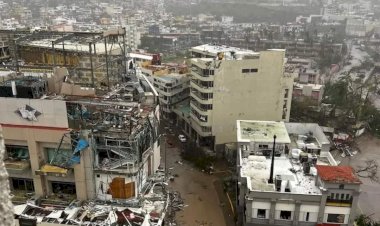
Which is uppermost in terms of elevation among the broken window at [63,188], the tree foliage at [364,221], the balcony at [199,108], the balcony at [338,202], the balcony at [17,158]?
the balcony at [17,158]

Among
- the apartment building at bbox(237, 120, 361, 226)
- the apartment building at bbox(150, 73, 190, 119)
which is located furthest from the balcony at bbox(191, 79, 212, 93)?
the apartment building at bbox(237, 120, 361, 226)

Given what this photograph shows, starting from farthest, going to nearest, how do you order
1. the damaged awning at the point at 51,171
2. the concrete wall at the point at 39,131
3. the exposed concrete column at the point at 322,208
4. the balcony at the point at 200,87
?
1. the balcony at the point at 200,87
2. the exposed concrete column at the point at 322,208
3. the damaged awning at the point at 51,171
4. the concrete wall at the point at 39,131

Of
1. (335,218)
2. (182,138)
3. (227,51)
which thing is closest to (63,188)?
(335,218)

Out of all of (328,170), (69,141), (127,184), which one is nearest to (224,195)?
(328,170)

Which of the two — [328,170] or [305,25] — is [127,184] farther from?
[305,25]

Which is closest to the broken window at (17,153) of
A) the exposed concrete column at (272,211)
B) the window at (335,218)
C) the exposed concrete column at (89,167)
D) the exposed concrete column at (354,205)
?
the exposed concrete column at (89,167)

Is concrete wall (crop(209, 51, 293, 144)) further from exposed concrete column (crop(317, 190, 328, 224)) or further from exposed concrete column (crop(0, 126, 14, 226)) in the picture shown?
exposed concrete column (crop(0, 126, 14, 226))

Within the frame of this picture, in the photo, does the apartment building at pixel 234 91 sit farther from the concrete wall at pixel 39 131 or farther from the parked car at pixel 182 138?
the concrete wall at pixel 39 131
